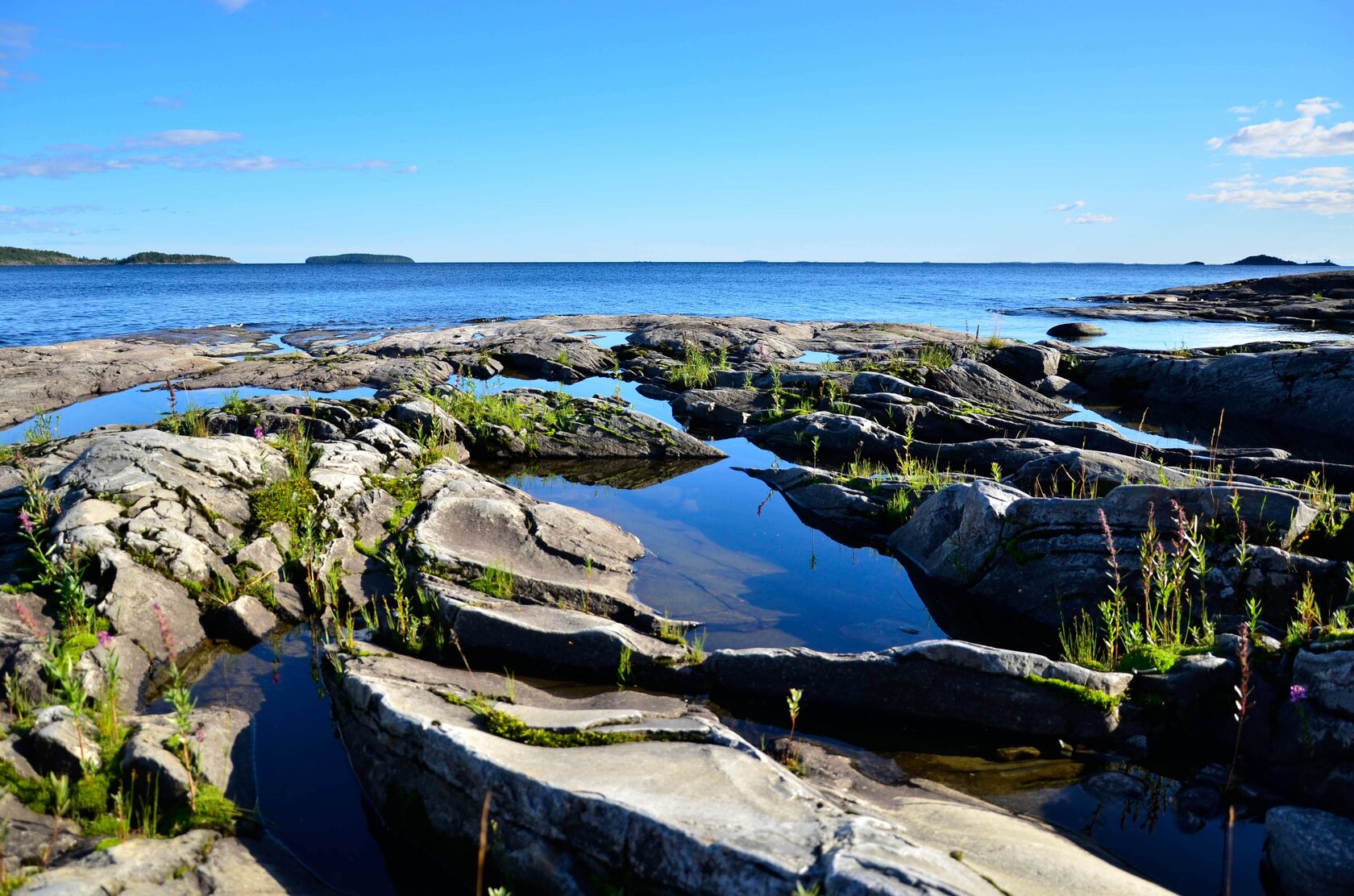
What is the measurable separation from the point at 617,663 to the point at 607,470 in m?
8.53

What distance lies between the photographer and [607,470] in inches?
621

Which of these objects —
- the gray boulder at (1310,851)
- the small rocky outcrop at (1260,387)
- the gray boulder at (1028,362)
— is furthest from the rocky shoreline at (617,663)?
the gray boulder at (1028,362)

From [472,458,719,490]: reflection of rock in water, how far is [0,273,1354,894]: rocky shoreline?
34cm

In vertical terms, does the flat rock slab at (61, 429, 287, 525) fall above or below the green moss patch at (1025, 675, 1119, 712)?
above

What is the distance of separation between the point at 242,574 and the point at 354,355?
20.7 metres

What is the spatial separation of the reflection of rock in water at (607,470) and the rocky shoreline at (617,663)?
34cm

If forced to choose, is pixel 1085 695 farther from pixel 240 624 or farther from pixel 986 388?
pixel 986 388

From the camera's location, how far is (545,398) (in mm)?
19141

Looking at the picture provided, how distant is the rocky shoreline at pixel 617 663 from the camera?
14.9ft

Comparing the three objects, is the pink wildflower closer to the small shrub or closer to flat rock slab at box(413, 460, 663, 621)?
flat rock slab at box(413, 460, 663, 621)

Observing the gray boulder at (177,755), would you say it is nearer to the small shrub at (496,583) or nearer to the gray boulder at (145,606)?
the gray boulder at (145,606)

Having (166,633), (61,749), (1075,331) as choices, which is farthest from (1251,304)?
(61,749)

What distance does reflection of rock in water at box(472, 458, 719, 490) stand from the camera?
594 inches

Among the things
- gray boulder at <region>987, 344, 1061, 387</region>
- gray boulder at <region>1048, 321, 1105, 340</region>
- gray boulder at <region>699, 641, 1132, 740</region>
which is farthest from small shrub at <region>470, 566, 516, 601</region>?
gray boulder at <region>1048, 321, 1105, 340</region>
